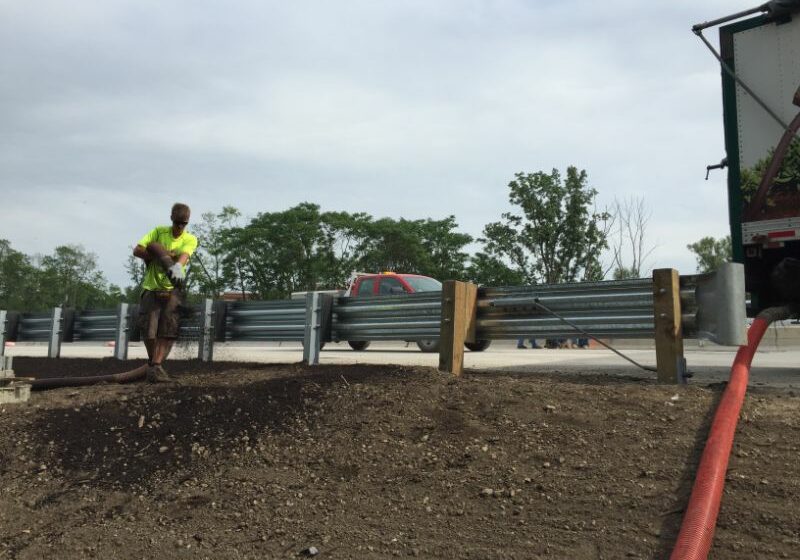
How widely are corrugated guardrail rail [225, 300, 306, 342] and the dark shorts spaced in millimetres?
1611

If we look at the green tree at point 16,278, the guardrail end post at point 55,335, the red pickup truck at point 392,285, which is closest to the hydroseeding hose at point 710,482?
the guardrail end post at point 55,335

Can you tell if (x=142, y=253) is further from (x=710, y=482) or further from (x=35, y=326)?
(x=35, y=326)

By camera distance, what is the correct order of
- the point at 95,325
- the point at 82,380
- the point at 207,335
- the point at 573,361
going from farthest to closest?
the point at 95,325 < the point at 573,361 < the point at 207,335 < the point at 82,380

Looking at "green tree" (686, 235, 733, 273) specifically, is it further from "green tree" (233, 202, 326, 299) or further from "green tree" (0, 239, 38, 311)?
"green tree" (0, 239, 38, 311)

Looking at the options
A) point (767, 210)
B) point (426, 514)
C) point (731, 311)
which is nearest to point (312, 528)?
point (426, 514)

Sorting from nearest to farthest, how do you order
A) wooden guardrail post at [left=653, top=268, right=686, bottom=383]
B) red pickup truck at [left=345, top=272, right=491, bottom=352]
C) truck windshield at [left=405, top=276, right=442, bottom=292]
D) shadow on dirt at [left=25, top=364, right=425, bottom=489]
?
shadow on dirt at [left=25, top=364, right=425, bottom=489] → wooden guardrail post at [left=653, top=268, right=686, bottom=383] → red pickup truck at [left=345, top=272, right=491, bottom=352] → truck windshield at [left=405, top=276, right=442, bottom=292]

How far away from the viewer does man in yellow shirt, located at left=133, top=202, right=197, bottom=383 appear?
229 inches

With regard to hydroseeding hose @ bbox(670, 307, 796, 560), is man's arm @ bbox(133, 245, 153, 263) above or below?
above

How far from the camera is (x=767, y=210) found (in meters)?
6.43

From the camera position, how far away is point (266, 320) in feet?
25.3

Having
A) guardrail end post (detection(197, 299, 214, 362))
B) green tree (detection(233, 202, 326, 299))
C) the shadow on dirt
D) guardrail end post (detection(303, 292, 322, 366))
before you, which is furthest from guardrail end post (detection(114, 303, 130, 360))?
green tree (detection(233, 202, 326, 299))

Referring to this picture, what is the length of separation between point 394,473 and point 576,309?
273cm

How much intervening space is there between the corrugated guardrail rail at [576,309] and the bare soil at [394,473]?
1013mm

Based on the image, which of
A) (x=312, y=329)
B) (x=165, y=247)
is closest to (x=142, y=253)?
(x=165, y=247)
